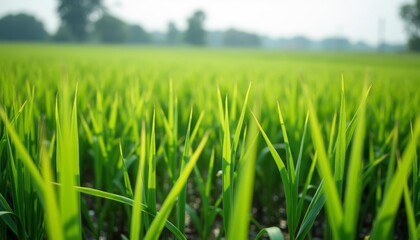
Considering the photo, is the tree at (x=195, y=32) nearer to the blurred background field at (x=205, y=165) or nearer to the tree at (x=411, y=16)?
the tree at (x=411, y=16)

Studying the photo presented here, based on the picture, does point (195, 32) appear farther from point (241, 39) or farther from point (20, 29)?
point (20, 29)

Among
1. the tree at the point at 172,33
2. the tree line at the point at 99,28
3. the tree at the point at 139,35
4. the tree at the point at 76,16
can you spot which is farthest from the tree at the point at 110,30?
the tree at the point at 172,33

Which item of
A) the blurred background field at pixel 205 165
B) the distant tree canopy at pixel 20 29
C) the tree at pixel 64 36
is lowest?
the blurred background field at pixel 205 165

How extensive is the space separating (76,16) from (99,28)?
578cm

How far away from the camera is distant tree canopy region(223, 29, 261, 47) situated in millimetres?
71750

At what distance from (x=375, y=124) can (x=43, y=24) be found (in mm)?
75441

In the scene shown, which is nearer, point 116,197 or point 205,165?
point 116,197

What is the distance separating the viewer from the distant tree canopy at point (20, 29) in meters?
60.6

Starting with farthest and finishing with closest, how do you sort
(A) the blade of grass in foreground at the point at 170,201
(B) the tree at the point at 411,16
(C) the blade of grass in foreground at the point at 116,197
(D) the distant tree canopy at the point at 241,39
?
(D) the distant tree canopy at the point at 241,39, (B) the tree at the point at 411,16, (C) the blade of grass in foreground at the point at 116,197, (A) the blade of grass in foreground at the point at 170,201

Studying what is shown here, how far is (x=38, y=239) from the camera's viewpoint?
33.0 inches

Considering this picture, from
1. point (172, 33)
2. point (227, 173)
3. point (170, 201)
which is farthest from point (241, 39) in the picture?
point (170, 201)

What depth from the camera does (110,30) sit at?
55094mm

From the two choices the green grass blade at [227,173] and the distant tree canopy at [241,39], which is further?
the distant tree canopy at [241,39]

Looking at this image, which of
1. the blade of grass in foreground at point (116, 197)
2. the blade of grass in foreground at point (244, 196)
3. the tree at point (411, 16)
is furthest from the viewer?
the tree at point (411, 16)
